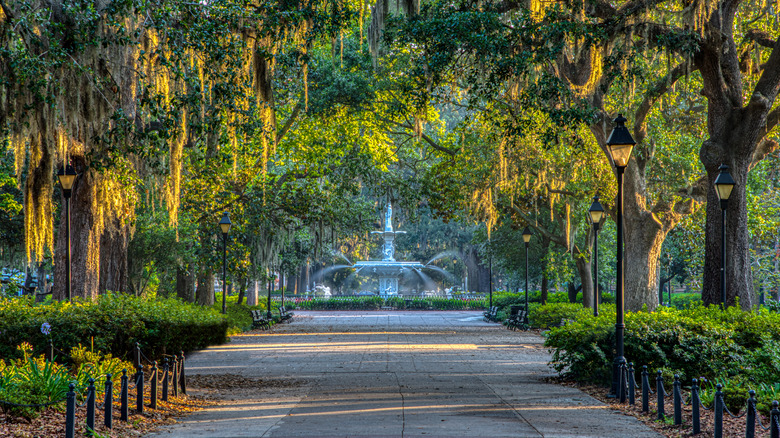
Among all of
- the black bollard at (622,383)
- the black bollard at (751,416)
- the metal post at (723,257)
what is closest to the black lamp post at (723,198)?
Answer: the metal post at (723,257)

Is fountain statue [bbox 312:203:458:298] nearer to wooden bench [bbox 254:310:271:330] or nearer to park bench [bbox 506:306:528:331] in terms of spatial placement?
park bench [bbox 506:306:528:331]

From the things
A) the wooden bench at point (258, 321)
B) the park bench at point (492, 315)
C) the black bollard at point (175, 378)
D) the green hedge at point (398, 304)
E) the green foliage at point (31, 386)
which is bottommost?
the green hedge at point (398, 304)

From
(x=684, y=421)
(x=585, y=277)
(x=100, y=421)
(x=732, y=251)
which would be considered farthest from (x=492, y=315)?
(x=100, y=421)

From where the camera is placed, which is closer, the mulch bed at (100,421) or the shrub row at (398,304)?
the mulch bed at (100,421)

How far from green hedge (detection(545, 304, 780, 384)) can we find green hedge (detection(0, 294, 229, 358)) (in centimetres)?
795

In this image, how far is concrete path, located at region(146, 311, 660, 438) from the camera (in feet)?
28.3

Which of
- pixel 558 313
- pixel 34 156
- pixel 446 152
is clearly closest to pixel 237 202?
pixel 446 152

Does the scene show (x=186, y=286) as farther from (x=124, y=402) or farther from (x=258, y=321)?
(x=124, y=402)

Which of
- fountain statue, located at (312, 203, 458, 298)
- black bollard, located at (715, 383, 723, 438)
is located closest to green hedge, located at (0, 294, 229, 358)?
black bollard, located at (715, 383, 723, 438)

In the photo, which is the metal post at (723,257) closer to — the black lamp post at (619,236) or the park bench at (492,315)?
the black lamp post at (619,236)

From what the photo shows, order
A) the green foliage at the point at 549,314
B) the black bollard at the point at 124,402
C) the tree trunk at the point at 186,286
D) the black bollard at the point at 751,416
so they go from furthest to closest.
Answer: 1. the tree trunk at the point at 186,286
2. the green foliage at the point at 549,314
3. the black bollard at the point at 124,402
4. the black bollard at the point at 751,416

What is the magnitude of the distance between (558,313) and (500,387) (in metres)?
16.1

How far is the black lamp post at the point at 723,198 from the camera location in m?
14.6

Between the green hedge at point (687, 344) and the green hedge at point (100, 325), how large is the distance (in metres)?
7.95
